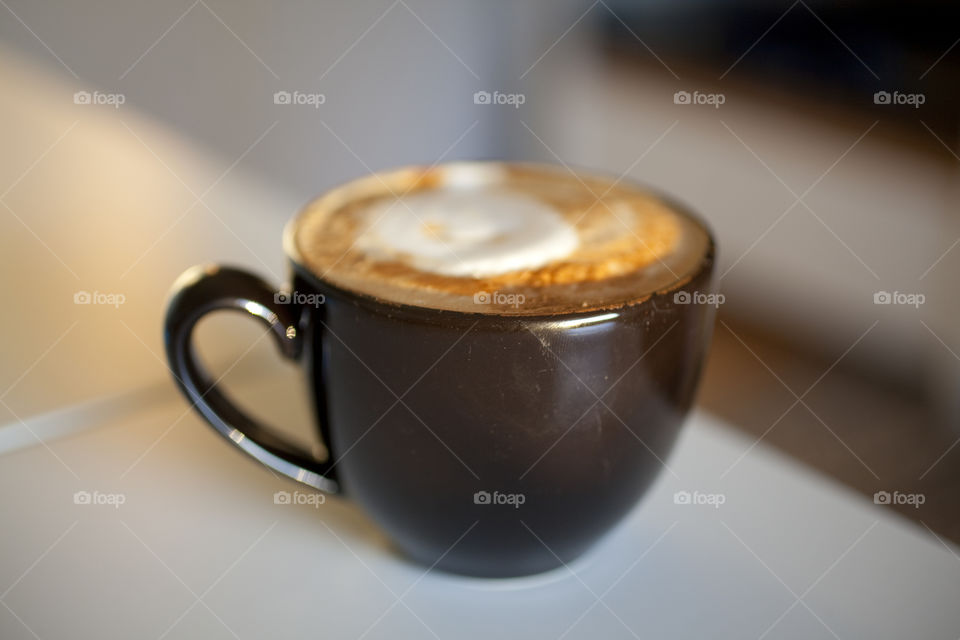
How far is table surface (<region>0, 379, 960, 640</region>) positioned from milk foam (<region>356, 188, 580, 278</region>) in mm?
168

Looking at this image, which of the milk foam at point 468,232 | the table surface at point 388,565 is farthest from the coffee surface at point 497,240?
the table surface at point 388,565

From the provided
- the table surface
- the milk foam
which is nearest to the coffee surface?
the milk foam

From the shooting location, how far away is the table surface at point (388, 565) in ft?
1.74

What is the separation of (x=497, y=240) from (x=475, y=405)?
0.13 metres

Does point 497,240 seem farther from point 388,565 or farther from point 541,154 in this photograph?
point 541,154

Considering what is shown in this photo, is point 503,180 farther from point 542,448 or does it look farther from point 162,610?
point 162,610

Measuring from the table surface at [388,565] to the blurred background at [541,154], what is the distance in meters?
0.11

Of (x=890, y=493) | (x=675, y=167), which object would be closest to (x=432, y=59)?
(x=675, y=167)

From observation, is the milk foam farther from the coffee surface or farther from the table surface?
the table surface

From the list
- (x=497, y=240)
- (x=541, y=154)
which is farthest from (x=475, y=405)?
(x=541, y=154)

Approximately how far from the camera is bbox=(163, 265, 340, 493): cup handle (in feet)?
1.72

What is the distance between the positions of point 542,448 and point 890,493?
2.63ft

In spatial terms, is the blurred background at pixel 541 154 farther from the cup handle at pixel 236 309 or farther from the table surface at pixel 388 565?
the cup handle at pixel 236 309

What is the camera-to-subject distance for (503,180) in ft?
2.26
